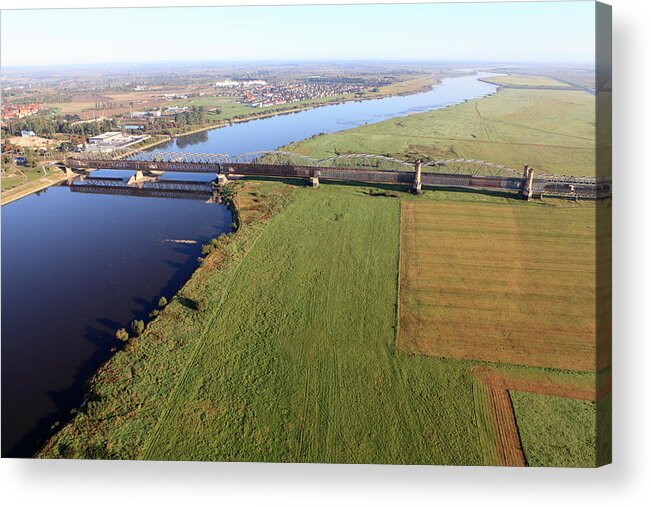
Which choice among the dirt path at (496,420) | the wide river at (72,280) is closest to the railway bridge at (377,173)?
the wide river at (72,280)

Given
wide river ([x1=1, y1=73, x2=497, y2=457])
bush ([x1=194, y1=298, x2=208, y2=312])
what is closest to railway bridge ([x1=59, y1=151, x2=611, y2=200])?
wide river ([x1=1, y1=73, x2=497, y2=457])

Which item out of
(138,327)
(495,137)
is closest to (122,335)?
(138,327)

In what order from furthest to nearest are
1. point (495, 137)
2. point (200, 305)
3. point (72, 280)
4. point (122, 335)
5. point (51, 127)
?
point (51, 127) < point (495, 137) < point (72, 280) < point (200, 305) < point (122, 335)

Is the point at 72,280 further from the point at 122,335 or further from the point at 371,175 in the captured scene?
the point at 371,175

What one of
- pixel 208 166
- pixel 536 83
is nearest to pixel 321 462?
pixel 208 166

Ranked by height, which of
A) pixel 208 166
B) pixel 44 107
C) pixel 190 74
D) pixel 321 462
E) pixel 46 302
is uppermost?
pixel 190 74

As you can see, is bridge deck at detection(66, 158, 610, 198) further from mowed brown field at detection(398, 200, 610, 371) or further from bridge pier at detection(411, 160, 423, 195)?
mowed brown field at detection(398, 200, 610, 371)

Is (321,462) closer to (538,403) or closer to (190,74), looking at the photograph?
(538,403)
